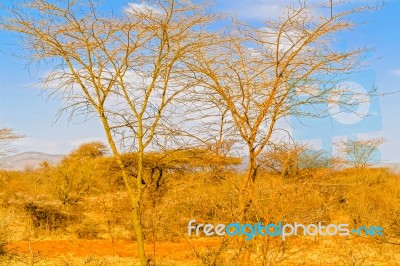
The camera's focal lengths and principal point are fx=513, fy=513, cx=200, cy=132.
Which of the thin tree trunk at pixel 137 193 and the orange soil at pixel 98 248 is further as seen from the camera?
the orange soil at pixel 98 248

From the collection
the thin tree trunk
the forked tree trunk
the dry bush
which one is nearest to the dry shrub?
the dry bush

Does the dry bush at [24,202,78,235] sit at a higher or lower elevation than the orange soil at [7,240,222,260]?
higher

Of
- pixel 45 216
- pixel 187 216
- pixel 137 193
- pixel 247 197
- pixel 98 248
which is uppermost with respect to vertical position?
pixel 137 193

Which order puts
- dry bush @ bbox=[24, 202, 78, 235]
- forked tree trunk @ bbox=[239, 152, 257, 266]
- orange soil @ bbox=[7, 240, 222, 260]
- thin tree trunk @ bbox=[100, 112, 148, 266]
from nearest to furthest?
forked tree trunk @ bbox=[239, 152, 257, 266] → thin tree trunk @ bbox=[100, 112, 148, 266] → orange soil @ bbox=[7, 240, 222, 260] → dry bush @ bbox=[24, 202, 78, 235]

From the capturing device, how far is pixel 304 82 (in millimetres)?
5859

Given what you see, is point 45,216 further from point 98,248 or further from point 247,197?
point 247,197

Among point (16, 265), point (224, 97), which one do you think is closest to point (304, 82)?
point (224, 97)

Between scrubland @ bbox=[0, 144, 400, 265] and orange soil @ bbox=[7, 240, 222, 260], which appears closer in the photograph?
scrubland @ bbox=[0, 144, 400, 265]

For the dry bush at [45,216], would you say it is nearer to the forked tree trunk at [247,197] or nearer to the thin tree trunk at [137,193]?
the thin tree trunk at [137,193]

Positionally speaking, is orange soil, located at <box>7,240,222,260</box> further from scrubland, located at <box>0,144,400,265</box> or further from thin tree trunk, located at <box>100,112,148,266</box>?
thin tree trunk, located at <box>100,112,148,266</box>

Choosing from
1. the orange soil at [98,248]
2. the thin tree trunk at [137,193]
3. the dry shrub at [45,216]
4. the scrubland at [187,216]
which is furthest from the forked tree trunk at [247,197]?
the dry shrub at [45,216]

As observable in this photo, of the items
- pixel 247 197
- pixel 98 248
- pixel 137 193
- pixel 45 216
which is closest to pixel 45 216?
pixel 45 216

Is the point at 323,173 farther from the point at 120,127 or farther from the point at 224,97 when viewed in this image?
the point at 120,127

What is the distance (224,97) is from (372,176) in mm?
22013
